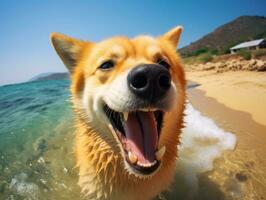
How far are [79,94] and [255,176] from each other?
110 inches

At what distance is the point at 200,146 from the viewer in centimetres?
513

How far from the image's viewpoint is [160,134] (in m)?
2.77

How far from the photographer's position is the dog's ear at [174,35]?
3.68 m

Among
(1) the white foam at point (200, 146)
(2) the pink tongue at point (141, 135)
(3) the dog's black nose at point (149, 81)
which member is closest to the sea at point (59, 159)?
(1) the white foam at point (200, 146)

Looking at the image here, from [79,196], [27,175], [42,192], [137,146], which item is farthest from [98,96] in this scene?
[27,175]

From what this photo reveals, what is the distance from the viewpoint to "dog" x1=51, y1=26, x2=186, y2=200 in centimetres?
230

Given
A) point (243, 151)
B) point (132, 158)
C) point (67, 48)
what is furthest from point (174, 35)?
point (243, 151)

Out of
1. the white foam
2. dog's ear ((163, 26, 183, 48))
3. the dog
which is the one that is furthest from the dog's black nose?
dog's ear ((163, 26, 183, 48))

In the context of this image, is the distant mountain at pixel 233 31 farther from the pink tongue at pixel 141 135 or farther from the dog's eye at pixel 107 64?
the pink tongue at pixel 141 135

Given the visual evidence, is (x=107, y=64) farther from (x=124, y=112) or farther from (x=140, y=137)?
(x=140, y=137)

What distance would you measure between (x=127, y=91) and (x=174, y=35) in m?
1.82

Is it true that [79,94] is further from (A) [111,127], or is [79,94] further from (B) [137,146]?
(B) [137,146]

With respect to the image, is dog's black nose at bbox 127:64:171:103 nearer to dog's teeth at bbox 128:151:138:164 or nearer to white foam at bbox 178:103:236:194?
dog's teeth at bbox 128:151:138:164

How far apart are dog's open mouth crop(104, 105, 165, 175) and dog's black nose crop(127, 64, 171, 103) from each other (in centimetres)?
44
